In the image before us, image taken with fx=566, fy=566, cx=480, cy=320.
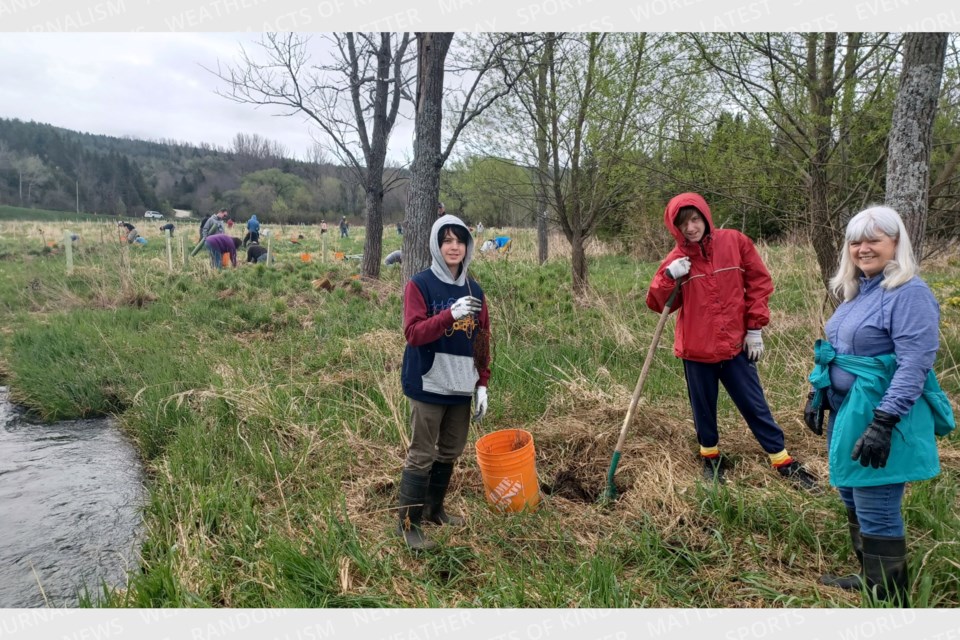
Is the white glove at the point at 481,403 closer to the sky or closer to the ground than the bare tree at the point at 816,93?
closer to the ground

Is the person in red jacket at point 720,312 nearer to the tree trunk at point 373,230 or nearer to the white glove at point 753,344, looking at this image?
the white glove at point 753,344

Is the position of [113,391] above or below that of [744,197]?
below

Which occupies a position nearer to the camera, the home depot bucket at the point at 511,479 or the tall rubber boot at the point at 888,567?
the tall rubber boot at the point at 888,567

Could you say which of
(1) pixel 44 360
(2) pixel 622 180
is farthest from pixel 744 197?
(1) pixel 44 360

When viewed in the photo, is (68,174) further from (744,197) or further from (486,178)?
(744,197)

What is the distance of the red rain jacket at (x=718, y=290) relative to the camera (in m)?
3.33

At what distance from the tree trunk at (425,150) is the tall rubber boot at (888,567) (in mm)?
5038

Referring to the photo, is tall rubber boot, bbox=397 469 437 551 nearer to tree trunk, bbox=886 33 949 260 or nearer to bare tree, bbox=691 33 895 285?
tree trunk, bbox=886 33 949 260

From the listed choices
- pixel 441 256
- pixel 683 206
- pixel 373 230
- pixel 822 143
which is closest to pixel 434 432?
pixel 441 256

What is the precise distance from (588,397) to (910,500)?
7.37ft

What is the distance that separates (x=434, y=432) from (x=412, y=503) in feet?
1.28

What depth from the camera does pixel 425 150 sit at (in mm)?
6160

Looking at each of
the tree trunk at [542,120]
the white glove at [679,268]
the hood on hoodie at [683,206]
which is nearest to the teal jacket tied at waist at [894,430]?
the white glove at [679,268]

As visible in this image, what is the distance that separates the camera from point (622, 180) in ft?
25.4
